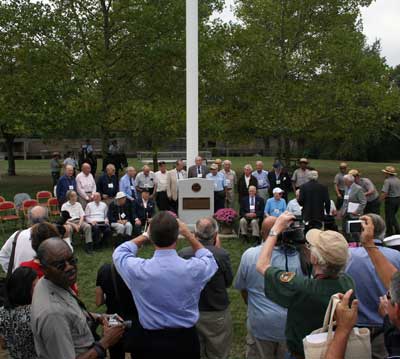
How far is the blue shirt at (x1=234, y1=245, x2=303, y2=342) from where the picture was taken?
374 cm

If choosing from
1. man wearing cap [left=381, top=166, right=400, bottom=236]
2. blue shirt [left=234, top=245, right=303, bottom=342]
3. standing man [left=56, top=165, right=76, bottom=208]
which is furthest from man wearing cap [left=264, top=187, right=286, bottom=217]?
blue shirt [left=234, top=245, right=303, bottom=342]

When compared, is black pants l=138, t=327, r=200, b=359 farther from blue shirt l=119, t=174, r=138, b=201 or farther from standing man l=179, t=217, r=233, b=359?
blue shirt l=119, t=174, r=138, b=201

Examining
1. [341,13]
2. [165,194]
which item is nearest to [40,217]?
[165,194]

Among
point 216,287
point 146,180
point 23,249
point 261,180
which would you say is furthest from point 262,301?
point 261,180

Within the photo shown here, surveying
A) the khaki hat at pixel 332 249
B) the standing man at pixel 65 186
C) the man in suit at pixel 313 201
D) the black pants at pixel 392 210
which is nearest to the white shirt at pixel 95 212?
the standing man at pixel 65 186

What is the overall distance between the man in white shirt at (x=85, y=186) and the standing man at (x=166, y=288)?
856 centimetres

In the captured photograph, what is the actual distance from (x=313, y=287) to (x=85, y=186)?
944cm

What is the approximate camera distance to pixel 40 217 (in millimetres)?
4969

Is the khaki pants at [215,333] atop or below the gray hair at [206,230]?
below

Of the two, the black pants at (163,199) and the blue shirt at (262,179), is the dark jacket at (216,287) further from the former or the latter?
the blue shirt at (262,179)

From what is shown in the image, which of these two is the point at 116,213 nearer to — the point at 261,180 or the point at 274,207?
the point at 274,207

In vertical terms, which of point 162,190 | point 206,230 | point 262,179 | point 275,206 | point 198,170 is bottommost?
point 275,206

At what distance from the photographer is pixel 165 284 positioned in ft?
10.3

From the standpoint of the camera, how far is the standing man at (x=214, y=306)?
423cm
